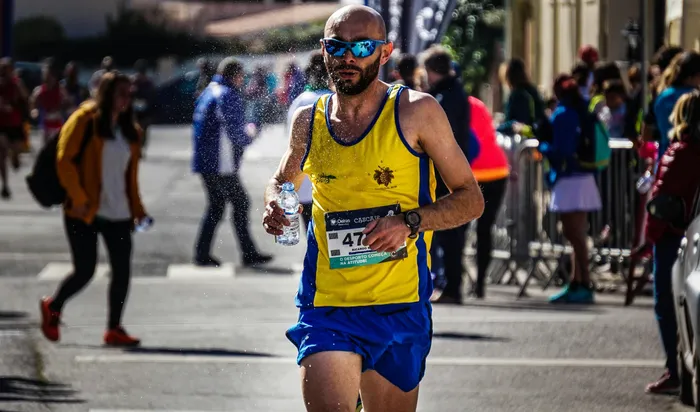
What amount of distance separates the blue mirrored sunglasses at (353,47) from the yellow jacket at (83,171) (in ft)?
18.7

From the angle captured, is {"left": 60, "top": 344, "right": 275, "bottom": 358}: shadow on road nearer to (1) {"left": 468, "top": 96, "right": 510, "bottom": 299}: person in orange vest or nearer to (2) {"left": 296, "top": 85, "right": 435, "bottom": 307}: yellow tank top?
(1) {"left": 468, "top": 96, "right": 510, "bottom": 299}: person in orange vest

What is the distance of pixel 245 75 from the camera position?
49.7 ft

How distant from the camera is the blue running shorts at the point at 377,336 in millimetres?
5859

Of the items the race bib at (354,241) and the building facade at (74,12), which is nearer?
the race bib at (354,241)

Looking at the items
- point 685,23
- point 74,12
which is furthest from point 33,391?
point 74,12

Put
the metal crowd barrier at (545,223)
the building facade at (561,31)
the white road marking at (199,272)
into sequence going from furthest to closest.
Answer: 1. the building facade at (561,31)
2. the white road marking at (199,272)
3. the metal crowd barrier at (545,223)

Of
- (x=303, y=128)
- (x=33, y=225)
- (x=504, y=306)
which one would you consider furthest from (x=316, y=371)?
(x=33, y=225)

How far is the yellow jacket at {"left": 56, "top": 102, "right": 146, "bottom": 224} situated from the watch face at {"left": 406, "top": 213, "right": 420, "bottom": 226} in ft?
19.3

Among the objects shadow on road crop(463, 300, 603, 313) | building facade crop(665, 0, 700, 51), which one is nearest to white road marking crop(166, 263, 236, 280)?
shadow on road crop(463, 300, 603, 313)

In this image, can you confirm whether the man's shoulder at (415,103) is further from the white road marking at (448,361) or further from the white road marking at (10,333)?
the white road marking at (10,333)

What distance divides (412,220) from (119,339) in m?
5.92

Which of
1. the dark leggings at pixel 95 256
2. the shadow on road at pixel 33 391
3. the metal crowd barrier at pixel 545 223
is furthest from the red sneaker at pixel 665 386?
the metal crowd barrier at pixel 545 223

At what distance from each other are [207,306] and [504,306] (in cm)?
236

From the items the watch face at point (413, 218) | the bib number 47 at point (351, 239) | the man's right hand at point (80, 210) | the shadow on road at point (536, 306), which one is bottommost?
the shadow on road at point (536, 306)
